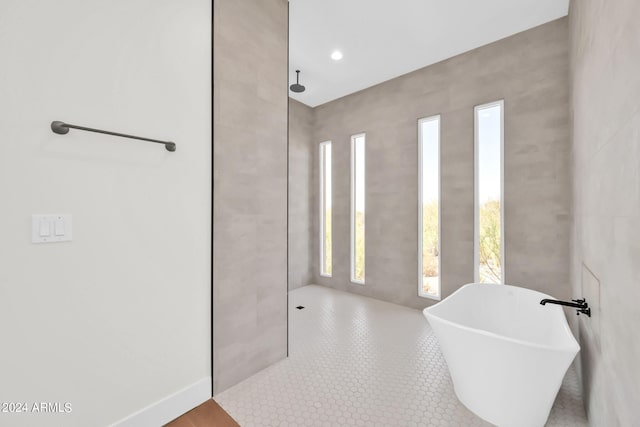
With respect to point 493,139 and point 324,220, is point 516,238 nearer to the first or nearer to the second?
point 493,139

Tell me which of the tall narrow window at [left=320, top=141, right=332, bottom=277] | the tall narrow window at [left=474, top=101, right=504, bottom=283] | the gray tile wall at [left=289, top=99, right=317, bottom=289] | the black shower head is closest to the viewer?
the tall narrow window at [left=474, top=101, right=504, bottom=283]

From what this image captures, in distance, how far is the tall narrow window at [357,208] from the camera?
3768 mm

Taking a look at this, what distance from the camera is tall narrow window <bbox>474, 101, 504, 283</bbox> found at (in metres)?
2.66

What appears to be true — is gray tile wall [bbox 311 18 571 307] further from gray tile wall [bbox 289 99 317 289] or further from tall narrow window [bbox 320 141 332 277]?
gray tile wall [bbox 289 99 317 289]

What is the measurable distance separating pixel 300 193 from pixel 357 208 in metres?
0.90
